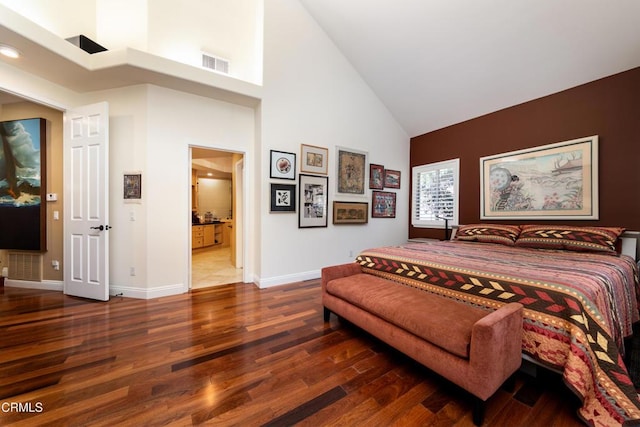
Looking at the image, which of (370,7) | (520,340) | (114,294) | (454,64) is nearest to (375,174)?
(454,64)

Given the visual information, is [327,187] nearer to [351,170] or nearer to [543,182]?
[351,170]

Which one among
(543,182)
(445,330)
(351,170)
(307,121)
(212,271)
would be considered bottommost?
(212,271)

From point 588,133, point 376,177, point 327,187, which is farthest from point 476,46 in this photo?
point 327,187

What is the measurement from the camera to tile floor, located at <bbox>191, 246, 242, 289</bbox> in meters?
3.77

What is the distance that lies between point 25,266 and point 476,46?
6918 mm

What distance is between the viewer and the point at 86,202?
119 inches

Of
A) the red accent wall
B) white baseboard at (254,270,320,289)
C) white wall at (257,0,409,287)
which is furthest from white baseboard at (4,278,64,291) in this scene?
the red accent wall

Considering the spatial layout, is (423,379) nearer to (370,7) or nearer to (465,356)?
(465,356)

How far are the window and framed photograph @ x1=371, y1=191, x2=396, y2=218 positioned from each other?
1.83 ft

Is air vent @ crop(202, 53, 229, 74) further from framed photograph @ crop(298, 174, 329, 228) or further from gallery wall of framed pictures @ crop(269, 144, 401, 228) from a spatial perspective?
framed photograph @ crop(298, 174, 329, 228)

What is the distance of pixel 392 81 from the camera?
4.23 meters

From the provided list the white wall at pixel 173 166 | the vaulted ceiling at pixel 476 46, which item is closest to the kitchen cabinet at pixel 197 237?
the white wall at pixel 173 166

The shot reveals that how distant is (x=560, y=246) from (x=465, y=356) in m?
2.48

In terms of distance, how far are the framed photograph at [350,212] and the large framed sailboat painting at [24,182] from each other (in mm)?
4211
